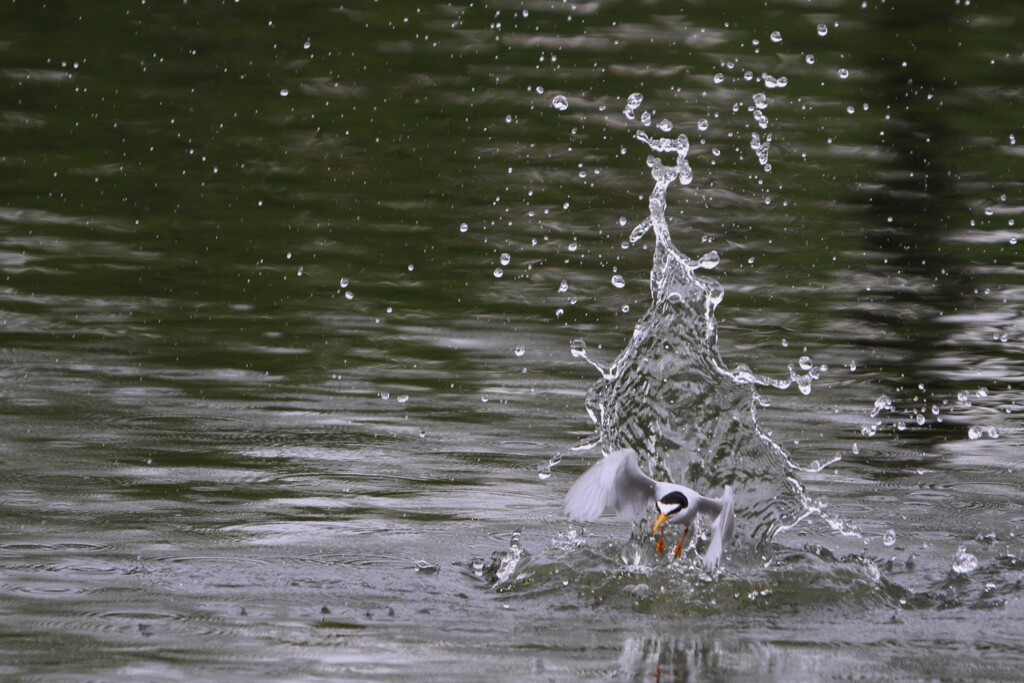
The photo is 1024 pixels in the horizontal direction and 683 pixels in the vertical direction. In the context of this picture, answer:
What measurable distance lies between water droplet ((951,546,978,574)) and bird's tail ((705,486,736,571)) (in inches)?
29.2

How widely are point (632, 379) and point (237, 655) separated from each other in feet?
9.22

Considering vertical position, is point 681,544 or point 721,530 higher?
point 721,530

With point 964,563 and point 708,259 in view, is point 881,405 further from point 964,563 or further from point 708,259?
point 964,563

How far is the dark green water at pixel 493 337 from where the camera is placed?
5.13 metres

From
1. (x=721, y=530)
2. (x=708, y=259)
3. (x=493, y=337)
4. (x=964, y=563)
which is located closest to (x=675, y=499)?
(x=721, y=530)

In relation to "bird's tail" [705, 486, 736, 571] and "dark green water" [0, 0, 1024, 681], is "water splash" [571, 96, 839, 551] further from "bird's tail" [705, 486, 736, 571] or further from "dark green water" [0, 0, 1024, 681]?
"bird's tail" [705, 486, 736, 571]

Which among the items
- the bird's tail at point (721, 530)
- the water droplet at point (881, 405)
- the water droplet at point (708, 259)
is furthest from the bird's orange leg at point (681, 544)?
the water droplet at point (881, 405)

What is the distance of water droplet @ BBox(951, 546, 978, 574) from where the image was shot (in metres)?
5.64

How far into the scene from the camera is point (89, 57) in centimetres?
1373

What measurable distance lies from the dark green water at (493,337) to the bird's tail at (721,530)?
3.5 inches

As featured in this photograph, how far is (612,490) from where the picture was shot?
566cm

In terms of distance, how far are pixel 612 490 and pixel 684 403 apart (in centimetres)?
133

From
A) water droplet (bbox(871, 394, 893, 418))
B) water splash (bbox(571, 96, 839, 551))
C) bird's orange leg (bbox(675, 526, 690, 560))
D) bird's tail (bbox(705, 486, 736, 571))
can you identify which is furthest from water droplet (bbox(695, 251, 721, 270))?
bird's tail (bbox(705, 486, 736, 571))

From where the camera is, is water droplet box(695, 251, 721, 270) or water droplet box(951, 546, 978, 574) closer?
water droplet box(951, 546, 978, 574)
